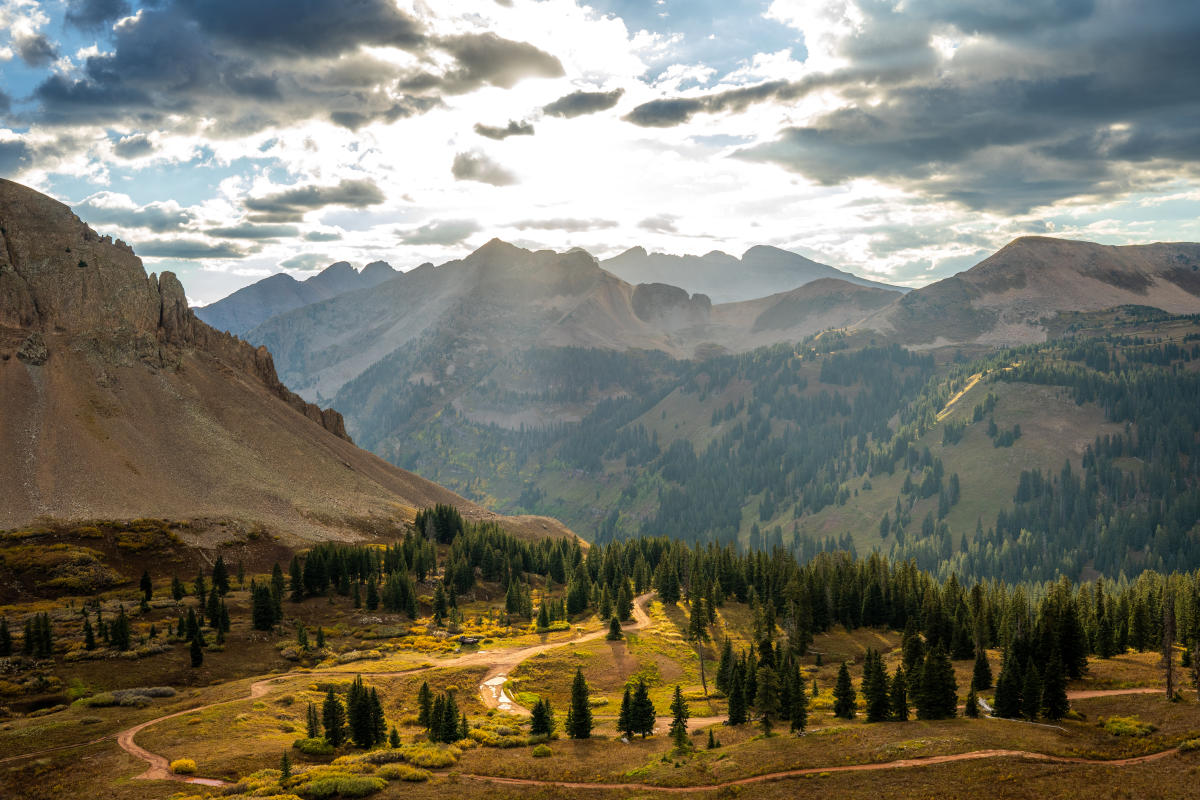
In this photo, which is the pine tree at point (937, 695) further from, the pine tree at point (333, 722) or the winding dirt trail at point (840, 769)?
the pine tree at point (333, 722)

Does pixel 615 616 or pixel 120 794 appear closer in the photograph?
pixel 120 794

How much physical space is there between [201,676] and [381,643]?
30251mm

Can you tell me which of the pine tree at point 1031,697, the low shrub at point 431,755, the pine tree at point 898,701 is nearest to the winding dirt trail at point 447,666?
the low shrub at point 431,755

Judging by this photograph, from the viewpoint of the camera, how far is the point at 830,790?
185 feet

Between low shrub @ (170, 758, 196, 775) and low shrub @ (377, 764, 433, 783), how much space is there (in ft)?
53.6

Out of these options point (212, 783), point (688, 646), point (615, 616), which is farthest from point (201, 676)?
point (688, 646)

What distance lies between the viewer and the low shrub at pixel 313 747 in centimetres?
7231

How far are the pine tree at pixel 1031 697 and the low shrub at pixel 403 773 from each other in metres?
58.6

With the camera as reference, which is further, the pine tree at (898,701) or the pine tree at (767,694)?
the pine tree at (767,694)

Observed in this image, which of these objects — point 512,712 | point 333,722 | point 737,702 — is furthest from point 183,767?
point 737,702

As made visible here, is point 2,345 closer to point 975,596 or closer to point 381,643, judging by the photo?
point 381,643

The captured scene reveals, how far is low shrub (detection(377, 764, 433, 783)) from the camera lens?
207 feet

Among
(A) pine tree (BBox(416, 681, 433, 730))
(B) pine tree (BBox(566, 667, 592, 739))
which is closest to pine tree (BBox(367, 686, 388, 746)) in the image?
(A) pine tree (BBox(416, 681, 433, 730))

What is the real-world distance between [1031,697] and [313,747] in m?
71.8
